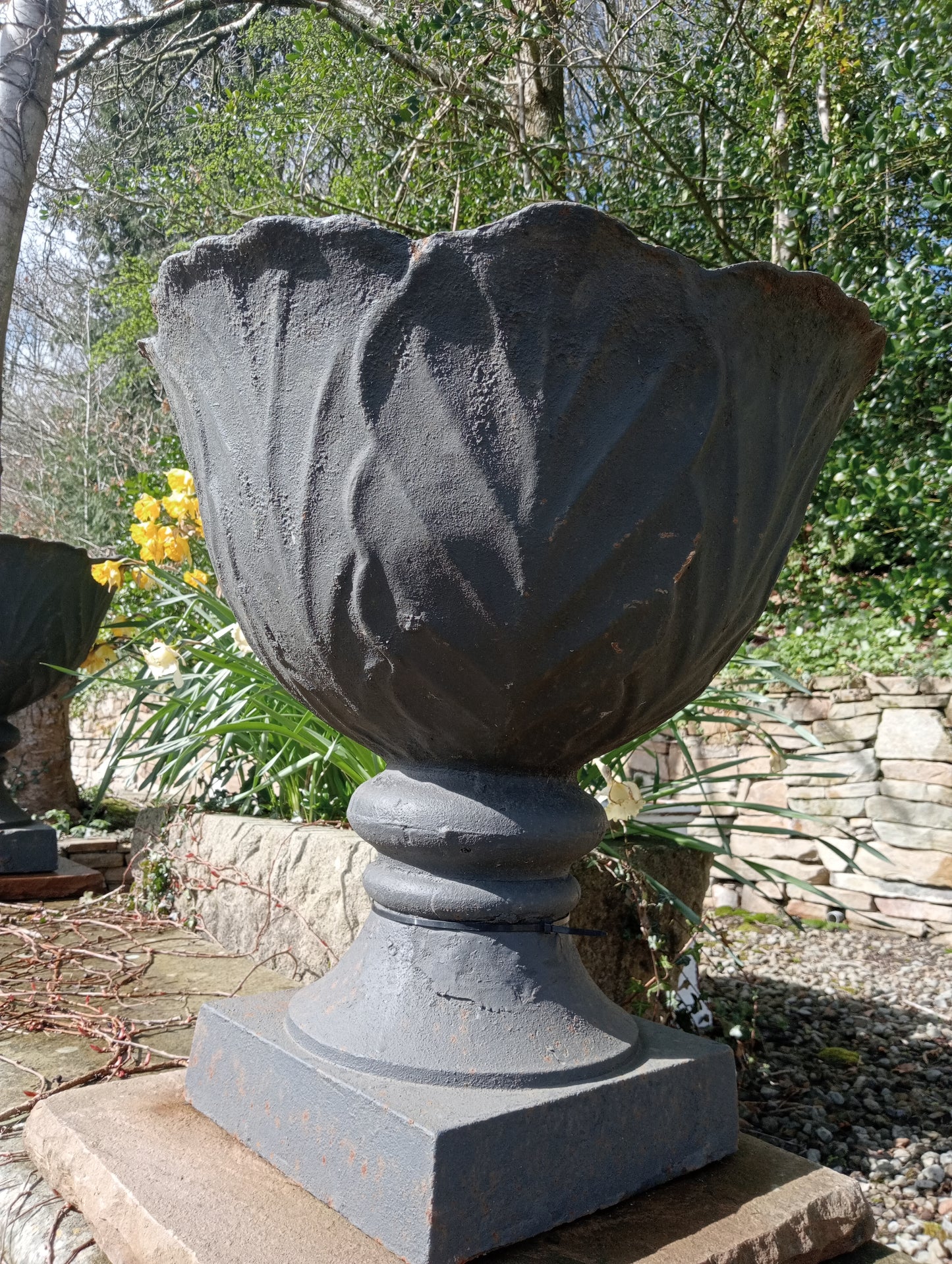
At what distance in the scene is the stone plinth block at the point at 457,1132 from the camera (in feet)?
2.49

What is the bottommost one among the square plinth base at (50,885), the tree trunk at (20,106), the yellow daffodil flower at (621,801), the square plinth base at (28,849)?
the square plinth base at (50,885)

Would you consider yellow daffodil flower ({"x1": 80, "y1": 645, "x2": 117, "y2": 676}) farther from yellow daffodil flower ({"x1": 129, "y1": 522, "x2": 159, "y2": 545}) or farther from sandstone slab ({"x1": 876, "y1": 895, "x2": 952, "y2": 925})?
sandstone slab ({"x1": 876, "y1": 895, "x2": 952, "y2": 925})

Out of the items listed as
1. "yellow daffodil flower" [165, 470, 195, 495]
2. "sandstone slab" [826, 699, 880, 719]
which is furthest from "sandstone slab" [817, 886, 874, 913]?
"yellow daffodil flower" [165, 470, 195, 495]

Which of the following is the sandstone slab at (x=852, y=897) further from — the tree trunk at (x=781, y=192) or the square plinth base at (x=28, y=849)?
the tree trunk at (x=781, y=192)

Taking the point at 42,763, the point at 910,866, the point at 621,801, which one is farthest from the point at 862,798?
the point at 42,763

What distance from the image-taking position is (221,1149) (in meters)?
0.94

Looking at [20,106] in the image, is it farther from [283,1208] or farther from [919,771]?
[919,771]

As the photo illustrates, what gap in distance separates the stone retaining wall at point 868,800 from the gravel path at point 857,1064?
0.47 m

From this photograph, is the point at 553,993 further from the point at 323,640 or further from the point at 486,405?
the point at 486,405

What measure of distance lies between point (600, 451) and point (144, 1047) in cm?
118

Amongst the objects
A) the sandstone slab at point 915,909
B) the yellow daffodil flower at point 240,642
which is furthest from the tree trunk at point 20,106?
the sandstone slab at point 915,909

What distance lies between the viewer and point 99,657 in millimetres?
3131

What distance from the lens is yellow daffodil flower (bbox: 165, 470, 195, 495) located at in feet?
8.48

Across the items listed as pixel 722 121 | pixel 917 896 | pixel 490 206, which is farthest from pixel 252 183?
pixel 917 896
